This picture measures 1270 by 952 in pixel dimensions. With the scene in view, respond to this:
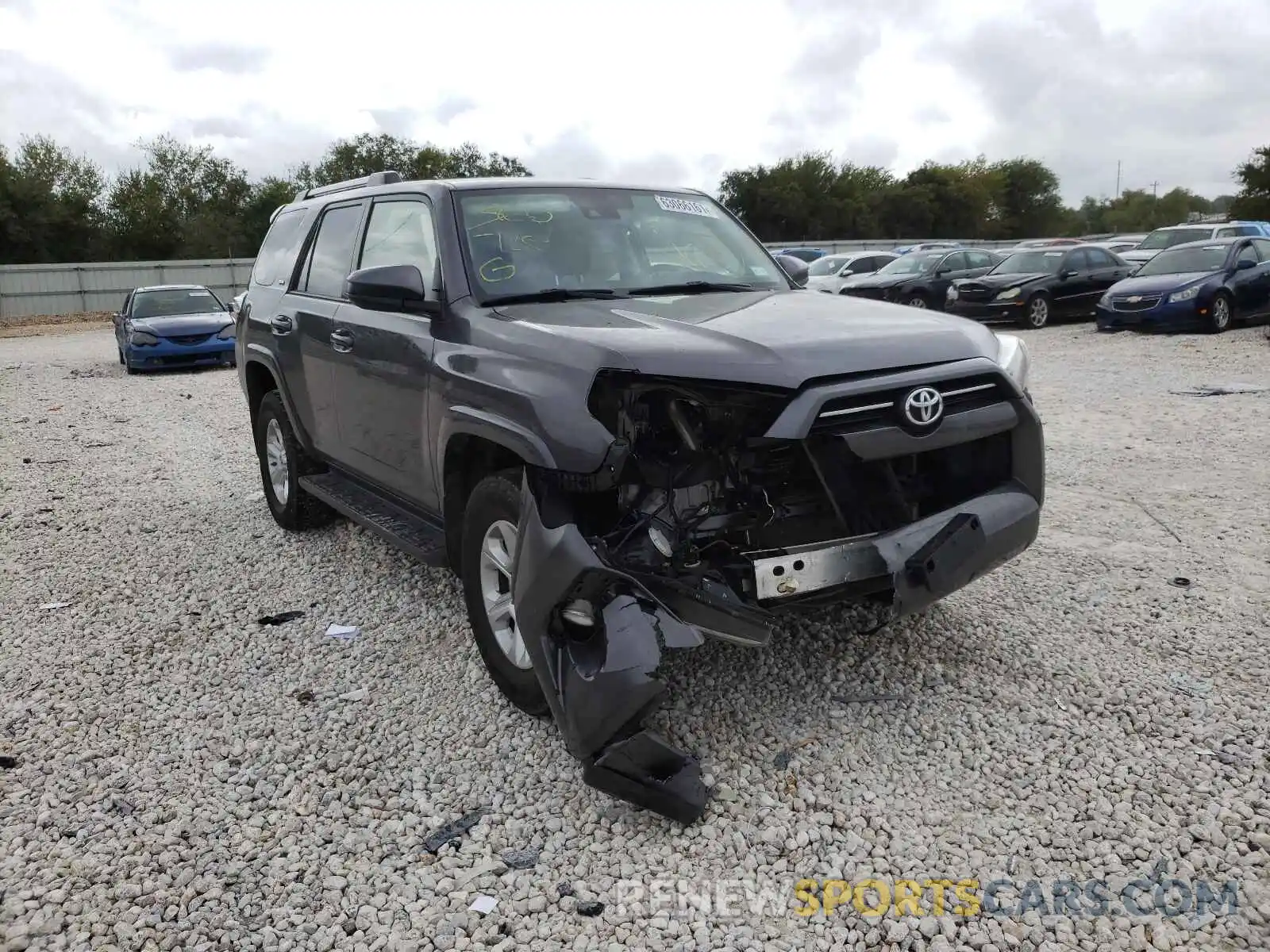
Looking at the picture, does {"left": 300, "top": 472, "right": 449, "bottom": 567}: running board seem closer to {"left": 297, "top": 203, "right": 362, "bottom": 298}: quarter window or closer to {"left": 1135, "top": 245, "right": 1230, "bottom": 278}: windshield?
{"left": 297, "top": 203, "right": 362, "bottom": 298}: quarter window

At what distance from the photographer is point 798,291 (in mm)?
4719

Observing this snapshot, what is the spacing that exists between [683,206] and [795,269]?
0.69m

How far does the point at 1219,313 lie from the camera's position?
50.3 ft

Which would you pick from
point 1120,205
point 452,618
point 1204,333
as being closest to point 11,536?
point 452,618

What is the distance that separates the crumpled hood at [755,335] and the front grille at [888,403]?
9 centimetres

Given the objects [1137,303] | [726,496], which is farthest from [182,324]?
[726,496]

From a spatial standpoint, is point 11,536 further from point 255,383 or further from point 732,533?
point 732,533

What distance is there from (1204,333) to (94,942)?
16.7 metres

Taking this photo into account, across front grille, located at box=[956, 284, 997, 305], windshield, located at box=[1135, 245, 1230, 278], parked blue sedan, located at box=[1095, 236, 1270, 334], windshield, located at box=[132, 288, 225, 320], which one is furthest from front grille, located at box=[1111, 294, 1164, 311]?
windshield, located at box=[132, 288, 225, 320]

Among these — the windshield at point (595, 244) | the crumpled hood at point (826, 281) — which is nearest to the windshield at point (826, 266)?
the crumpled hood at point (826, 281)

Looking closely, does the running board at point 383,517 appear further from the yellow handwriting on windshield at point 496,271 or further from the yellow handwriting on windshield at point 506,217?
the yellow handwriting on windshield at point 506,217

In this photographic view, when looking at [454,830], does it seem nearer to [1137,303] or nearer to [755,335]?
[755,335]

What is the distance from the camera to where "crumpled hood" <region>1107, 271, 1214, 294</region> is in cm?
1555

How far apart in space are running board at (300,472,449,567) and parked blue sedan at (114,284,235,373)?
1230 cm
